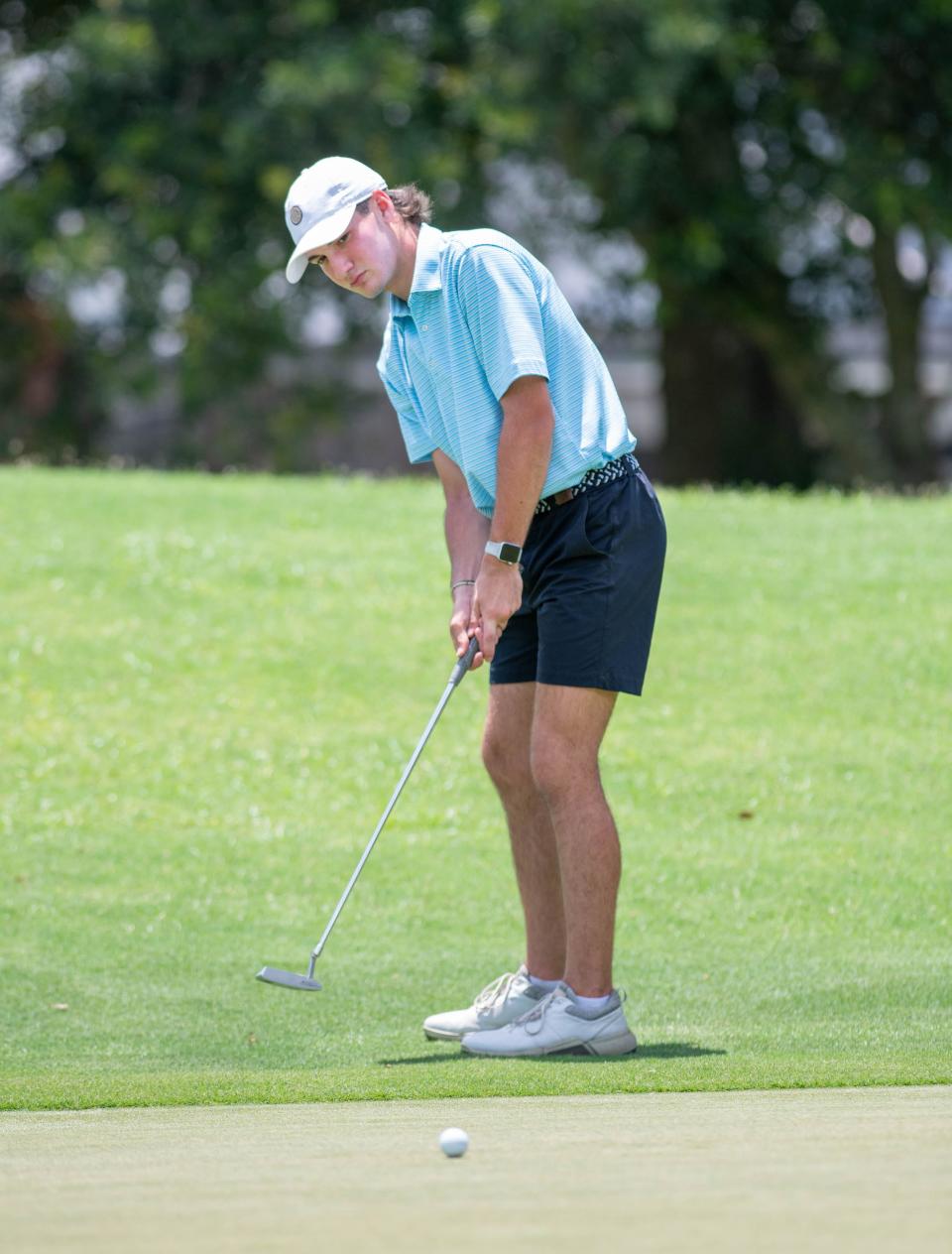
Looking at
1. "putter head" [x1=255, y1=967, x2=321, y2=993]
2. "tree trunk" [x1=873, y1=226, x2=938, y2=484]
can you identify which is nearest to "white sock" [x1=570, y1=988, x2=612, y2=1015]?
"putter head" [x1=255, y1=967, x2=321, y2=993]

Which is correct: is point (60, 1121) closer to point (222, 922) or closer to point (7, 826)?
point (222, 922)

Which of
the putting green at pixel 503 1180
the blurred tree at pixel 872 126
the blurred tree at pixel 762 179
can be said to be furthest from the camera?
the blurred tree at pixel 872 126

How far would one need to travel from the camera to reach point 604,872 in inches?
187

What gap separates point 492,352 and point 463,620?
679 mm

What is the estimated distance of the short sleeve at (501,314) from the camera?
14.7 feet

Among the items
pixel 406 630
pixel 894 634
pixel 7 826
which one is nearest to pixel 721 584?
pixel 894 634

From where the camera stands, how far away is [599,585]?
184 inches

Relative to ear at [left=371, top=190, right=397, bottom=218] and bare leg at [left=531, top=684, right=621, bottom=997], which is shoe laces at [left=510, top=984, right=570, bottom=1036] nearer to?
bare leg at [left=531, top=684, right=621, bottom=997]

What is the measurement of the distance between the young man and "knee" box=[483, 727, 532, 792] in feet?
0.33

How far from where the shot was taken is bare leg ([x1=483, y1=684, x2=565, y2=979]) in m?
4.98

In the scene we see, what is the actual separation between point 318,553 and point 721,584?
7.51 ft

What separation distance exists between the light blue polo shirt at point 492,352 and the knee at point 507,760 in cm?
63

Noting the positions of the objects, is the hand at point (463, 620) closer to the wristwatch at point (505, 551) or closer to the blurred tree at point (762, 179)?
the wristwatch at point (505, 551)

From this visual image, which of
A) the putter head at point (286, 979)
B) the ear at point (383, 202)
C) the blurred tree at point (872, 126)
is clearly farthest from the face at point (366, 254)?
the blurred tree at point (872, 126)
